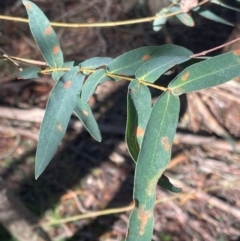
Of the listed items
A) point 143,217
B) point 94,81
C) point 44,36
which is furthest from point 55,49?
point 143,217

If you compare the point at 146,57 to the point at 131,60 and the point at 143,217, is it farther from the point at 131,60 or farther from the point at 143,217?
the point at 143,217

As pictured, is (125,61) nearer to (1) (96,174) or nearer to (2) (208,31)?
(1) (96,174)

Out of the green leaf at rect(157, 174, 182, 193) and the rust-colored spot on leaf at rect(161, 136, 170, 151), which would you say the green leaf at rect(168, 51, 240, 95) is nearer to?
the rust-colored spot on leaf at rect(161, 136, 170, 151)

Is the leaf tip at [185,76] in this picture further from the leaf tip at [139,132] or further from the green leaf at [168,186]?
the green leaf at [168,186]

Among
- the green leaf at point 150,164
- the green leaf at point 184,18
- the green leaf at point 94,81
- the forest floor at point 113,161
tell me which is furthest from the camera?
the forest floor at point 113,161

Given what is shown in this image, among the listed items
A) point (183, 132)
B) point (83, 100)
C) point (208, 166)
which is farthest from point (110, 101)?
point (83, 100)

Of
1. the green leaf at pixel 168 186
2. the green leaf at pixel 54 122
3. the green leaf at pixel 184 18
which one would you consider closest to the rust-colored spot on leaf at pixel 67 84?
the green leaf at pixel 54 122

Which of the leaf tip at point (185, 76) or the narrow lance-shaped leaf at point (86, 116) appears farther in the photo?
the narrow lance-shaped leaf at point (86, 116)
